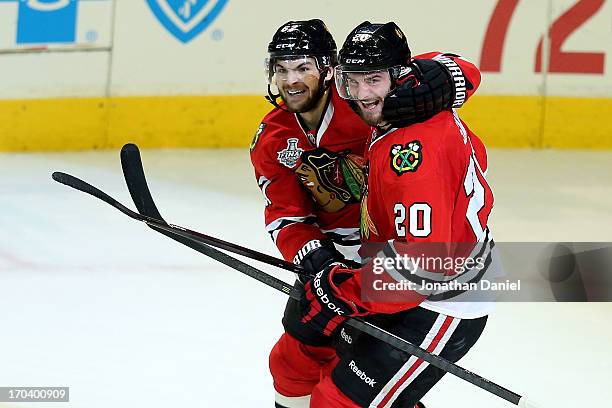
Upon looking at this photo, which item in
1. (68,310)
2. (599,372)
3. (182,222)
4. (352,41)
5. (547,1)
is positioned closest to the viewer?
(352,41)

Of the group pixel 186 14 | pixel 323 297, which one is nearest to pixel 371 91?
pixel 323 297

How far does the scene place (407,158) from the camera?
2.21m

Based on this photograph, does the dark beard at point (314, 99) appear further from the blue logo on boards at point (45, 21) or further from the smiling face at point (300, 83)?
the blue logo on boards at point (45, 21)

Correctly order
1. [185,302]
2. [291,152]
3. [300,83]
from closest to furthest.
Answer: [300,83], [291,152], [185,302]

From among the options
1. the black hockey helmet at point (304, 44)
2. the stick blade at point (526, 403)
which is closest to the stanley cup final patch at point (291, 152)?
the black hockey helmet at point (304, 44)

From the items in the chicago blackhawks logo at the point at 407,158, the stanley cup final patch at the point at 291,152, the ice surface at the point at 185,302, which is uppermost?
the chicago blackhawks logo at the point at 407,158

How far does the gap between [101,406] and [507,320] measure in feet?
4.88

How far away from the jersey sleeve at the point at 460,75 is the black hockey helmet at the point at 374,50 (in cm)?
11

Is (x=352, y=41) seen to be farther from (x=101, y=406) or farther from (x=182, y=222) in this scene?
(x=182, y=222)

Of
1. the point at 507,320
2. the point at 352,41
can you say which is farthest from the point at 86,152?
the point at 352,41

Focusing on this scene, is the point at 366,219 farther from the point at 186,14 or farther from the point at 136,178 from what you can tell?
the point at 186,14

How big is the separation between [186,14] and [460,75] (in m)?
3.68

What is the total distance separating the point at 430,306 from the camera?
7.82 feet

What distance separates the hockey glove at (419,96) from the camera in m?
2.25
